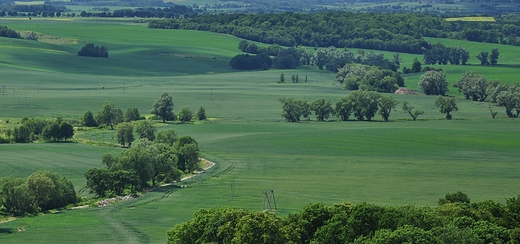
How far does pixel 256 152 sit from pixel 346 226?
42585mm

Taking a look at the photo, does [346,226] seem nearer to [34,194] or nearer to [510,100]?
[34,194]

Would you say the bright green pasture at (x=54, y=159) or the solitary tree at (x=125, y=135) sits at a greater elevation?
the solitary tree at (x=125, y=135)

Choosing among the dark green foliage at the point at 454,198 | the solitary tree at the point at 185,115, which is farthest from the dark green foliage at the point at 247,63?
the dark green foliage at the point at 454,198

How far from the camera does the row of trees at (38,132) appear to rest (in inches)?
4220

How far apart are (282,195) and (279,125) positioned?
40.6 metres

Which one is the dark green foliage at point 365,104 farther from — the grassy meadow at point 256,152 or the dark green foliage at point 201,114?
the dark green foliage at point 201,114

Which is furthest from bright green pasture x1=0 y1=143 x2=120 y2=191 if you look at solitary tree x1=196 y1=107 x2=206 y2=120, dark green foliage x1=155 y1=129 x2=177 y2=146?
solitary tree x1=196 y1=107 x2=206 y2=120

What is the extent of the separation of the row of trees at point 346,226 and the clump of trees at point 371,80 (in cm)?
9072

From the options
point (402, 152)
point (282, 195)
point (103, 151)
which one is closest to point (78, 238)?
point (282, 195)

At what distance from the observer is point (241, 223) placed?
6103 centimetres

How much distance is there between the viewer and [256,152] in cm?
10362

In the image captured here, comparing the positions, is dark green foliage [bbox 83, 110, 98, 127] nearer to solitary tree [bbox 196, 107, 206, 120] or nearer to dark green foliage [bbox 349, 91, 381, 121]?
solitary tree [bbox 196, 107, 206, 120]

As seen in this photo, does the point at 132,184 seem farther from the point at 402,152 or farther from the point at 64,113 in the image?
the point at 64,113

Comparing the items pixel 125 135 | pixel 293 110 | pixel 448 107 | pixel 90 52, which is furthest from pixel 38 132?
pixel 90 52
